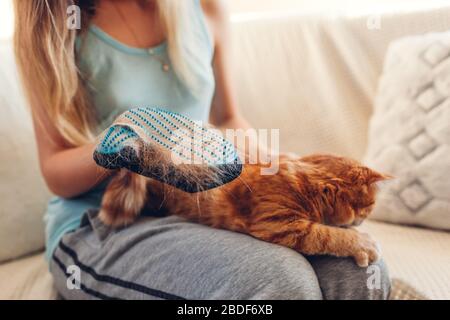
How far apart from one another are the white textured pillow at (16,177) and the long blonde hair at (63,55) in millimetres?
216

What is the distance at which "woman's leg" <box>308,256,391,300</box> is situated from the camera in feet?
1.72

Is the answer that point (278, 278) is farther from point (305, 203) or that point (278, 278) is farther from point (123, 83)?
point (123, 83)

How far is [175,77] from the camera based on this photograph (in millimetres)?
687

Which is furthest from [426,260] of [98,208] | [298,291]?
[98,208]

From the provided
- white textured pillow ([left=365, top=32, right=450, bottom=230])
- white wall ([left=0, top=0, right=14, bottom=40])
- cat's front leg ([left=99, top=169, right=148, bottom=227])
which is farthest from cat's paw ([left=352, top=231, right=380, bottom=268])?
white wall ([left=0, top=0, right=14, bottom=40])

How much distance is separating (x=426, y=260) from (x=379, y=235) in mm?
72

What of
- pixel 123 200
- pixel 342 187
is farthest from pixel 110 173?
pixel 342 187

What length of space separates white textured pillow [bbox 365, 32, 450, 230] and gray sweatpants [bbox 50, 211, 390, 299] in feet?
0.57

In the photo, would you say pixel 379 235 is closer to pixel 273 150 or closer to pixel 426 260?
pixel 426 260

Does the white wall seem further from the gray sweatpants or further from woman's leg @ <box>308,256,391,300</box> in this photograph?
woman's leg @ <box>308,256,391,300</box>

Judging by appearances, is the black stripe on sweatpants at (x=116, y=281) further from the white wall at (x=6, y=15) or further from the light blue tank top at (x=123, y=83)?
the white wall at (x=6, y=15)

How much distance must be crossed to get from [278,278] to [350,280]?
9 centimetres

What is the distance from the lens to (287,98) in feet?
2.75

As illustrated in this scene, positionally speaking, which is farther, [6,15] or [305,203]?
[6,15]
